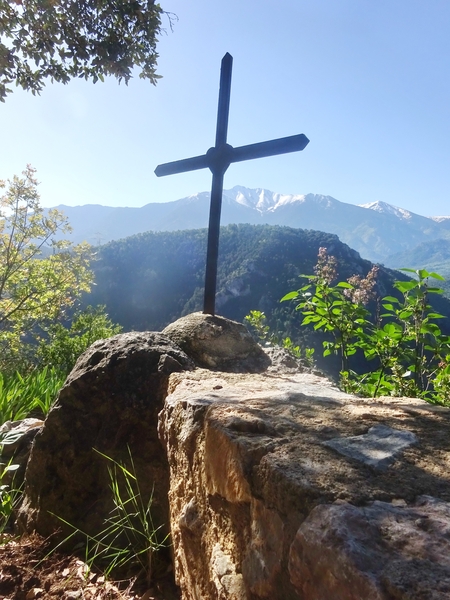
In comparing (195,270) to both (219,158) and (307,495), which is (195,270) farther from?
(307,495)

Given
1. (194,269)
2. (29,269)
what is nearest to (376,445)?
(29,269)

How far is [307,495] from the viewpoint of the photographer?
925 mm

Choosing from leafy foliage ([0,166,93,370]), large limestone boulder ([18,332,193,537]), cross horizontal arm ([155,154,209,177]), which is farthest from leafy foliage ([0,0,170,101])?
leafy foliage ([0,166,93,370])

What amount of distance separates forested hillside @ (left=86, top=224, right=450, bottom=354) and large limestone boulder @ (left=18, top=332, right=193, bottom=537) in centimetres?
3686

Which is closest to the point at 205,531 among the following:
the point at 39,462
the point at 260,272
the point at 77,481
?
the point at 77,481

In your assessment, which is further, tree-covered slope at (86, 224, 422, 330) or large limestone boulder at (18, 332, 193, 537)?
tree-covered slope at (86, 224, 422, 330)

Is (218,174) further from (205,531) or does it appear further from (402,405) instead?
(205,531)

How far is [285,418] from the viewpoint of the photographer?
4.55 ft

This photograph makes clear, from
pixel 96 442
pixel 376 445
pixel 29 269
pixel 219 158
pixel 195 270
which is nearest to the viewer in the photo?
pixel 376 445

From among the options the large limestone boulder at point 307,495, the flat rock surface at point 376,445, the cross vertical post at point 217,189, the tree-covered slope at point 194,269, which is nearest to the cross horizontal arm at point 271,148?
the cross vertical post at point 217,189

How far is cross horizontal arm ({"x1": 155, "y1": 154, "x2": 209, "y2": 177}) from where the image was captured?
3246 mm

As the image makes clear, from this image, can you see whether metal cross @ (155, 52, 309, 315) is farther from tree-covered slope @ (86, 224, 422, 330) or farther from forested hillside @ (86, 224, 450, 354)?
tree-covered slope @ (86, 224, 422, 330)

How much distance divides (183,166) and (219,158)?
0.43 m

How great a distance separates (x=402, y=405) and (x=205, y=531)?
0.95 metres
